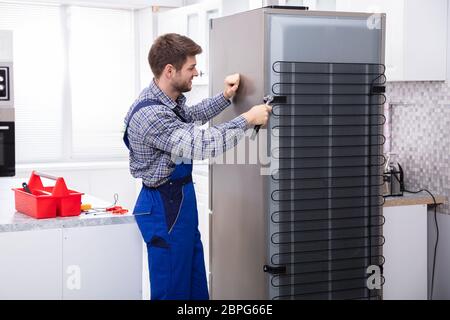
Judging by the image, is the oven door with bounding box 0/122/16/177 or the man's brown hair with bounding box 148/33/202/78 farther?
the oven door with bounding box 0/122/16/177

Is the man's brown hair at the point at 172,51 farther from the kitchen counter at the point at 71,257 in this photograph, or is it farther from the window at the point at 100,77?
the window at the point at 100,77

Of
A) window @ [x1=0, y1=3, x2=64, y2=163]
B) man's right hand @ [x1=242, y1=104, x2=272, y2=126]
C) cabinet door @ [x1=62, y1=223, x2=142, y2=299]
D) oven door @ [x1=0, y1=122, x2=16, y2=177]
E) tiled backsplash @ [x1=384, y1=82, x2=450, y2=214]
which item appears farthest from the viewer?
window @ [x1=0, y1=3, x2=64, y2=163]

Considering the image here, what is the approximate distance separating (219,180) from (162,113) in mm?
459

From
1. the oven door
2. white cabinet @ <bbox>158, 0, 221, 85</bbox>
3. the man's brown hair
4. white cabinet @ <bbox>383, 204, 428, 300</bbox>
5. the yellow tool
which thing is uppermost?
white cabinet @ <bbox>158, 0, 221, 85</bbox>

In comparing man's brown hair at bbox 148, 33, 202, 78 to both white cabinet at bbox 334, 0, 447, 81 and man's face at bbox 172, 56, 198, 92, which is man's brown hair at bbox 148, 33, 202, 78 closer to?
man's face at bbox 172, 56, 198, 92

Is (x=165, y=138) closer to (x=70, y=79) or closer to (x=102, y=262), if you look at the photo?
(x=102, y=262)

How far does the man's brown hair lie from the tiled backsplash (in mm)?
1468

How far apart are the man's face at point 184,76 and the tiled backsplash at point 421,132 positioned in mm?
1450

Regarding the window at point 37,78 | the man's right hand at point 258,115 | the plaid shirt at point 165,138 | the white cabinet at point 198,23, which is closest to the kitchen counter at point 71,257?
the plaid shirt at point 165,138

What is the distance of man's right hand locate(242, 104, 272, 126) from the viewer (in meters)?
2.51

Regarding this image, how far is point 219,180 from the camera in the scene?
2957mm

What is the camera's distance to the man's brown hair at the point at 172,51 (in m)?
2.76

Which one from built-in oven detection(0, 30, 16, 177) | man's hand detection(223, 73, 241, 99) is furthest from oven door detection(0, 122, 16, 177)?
man's hand detection(223, 73, 241, 99)
